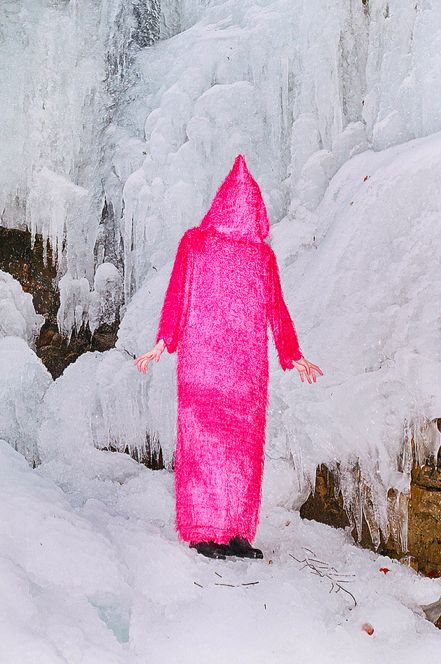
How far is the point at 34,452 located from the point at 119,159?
6.14ft

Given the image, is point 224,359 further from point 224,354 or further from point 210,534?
point 210,534

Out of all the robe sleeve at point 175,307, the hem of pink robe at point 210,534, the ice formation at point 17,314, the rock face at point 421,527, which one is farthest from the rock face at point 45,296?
the rock face at point 421,527

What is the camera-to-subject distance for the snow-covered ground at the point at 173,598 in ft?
5.46

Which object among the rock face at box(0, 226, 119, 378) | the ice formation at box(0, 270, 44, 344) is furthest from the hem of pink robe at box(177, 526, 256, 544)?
the ice formation at box(0, 270, 44, 344)

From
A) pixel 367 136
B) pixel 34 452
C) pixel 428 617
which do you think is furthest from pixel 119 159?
pixel 428 617

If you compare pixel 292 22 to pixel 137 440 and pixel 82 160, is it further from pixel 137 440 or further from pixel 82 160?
pixel 137 440

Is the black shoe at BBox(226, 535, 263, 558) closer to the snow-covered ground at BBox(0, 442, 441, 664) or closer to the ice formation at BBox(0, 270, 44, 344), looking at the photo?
the snow-covered ground at BBox(0, 442, 441, 664)

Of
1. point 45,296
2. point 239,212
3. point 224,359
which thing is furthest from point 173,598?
point 45,296

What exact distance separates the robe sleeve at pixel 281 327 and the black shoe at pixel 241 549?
0.69 meters

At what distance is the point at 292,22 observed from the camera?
10.1ft

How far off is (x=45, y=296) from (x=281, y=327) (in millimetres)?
2070

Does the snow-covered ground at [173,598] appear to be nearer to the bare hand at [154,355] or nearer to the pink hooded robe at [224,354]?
the pink hooded robe at [224,354]

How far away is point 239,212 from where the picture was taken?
7.54 ft

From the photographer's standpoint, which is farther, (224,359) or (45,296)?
(45,296)
